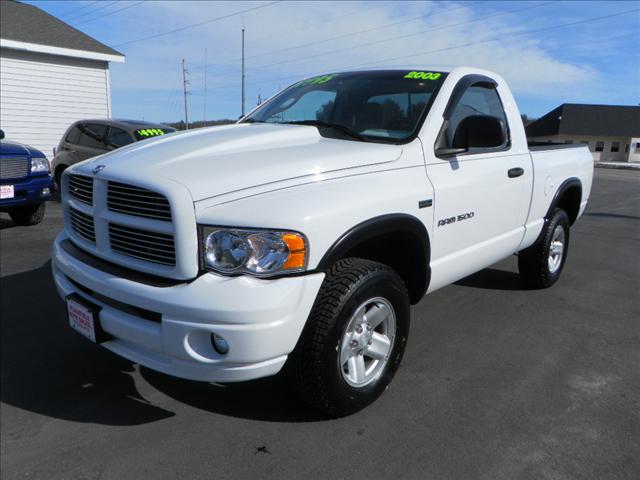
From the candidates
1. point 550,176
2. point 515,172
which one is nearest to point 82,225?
point 515,172

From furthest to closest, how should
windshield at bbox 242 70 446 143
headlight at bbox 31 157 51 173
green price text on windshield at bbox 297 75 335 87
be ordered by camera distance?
headlight at bbox 31 157 51 173, green price text on windshield at bbox 297 75 335 87, windshield at bbox 242 70 446 143

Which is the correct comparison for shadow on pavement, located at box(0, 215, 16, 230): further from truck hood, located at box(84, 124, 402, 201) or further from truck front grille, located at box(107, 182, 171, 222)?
truck front grille, located at box(107, 182, 171, 222)

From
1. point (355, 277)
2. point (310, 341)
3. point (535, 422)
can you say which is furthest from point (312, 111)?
point (535, 422)

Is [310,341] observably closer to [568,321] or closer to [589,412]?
[589,412]

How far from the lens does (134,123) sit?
10.1 meters

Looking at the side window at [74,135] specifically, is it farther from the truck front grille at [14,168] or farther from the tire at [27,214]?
the truck front grille at [14,168]

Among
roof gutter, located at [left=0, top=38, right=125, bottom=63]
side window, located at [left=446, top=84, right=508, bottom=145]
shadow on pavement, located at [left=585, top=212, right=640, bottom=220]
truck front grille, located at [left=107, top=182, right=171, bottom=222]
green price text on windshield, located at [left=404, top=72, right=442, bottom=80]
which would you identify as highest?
roof gutter, located at [left=0, top=38, right=125, bottom=63]

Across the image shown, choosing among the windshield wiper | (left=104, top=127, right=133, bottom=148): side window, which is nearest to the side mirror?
the windshield wiper

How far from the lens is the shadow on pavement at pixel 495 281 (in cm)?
519

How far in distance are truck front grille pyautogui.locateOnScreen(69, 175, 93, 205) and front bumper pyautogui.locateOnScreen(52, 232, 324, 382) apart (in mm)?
589

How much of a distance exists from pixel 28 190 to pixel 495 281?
656cm

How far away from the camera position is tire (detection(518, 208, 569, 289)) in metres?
4.74

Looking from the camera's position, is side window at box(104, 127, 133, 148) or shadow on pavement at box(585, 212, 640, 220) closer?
side window at box(104, 127, 133, 148)

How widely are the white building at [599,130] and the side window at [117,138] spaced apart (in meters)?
47.0
